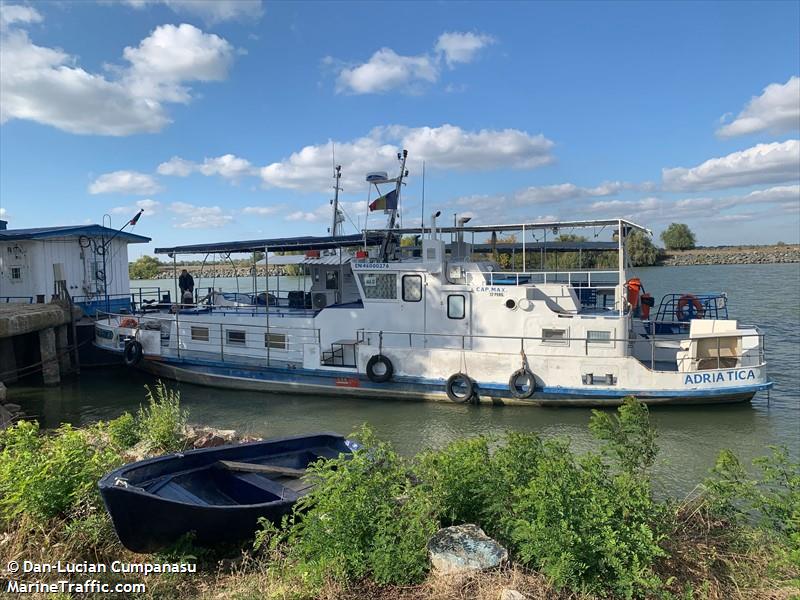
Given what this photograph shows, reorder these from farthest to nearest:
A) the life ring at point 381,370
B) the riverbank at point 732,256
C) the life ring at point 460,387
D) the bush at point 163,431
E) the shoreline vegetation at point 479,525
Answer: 1. the riverbank at point 732,256
2. the life ring at point 381,370
3. the life ring at point 460,387
4. the bush at point 163,431
5. the shoreline vegetation at point 479,525

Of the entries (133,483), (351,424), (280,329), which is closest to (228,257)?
(280,329)

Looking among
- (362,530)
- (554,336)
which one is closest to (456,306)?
(554,336)

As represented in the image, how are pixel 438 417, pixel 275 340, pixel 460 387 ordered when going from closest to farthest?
Result: 1. pixel 438 417
2. pixel 460 387
3. pixel 275 340

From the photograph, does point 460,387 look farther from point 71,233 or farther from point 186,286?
point 71,233

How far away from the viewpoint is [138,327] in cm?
1773

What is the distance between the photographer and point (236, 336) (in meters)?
16.9

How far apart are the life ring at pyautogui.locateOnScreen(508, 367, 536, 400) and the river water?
466 mm

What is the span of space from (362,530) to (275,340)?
12.1 metres

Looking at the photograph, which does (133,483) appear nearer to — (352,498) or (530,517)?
(352,498)

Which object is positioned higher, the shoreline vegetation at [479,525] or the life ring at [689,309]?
the life ring at [689,309]

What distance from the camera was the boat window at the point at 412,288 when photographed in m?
14.8

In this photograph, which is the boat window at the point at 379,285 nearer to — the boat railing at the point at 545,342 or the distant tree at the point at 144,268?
the boat railing at the point at 545,342

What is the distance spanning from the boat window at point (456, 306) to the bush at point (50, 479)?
9592 millimetres

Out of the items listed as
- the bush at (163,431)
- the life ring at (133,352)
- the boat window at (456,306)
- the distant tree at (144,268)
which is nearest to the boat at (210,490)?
the bush at (163,431)
